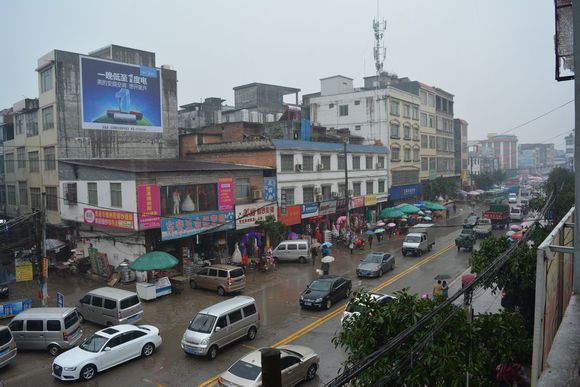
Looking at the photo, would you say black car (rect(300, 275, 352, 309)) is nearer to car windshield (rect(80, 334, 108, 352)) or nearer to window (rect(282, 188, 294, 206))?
car windshield (rect(80, 334, 108, 352))

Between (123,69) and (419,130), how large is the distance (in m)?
43.7

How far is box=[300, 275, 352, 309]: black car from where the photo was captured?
68.6ft

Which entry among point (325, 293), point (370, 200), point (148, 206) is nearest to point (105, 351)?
point (325, 293)

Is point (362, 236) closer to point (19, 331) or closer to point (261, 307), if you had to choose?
point (261, 307)

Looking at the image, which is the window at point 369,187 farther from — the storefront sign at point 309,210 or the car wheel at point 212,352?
the car wheel at point 212,352

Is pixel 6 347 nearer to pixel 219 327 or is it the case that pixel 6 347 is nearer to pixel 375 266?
pixel 219 327

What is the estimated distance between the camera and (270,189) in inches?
1391

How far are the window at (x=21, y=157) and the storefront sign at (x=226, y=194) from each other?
64.6ft

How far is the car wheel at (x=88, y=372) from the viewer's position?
14.2 meters

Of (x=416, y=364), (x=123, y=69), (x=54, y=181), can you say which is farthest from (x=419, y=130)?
(x=416, y=364)

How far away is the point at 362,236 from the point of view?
44.5 m

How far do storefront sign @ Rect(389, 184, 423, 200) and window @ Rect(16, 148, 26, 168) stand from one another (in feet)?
128

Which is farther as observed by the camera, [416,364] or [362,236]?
[362,236]

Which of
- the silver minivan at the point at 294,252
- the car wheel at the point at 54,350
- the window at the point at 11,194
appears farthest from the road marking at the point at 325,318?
the window at the point at 11,194
